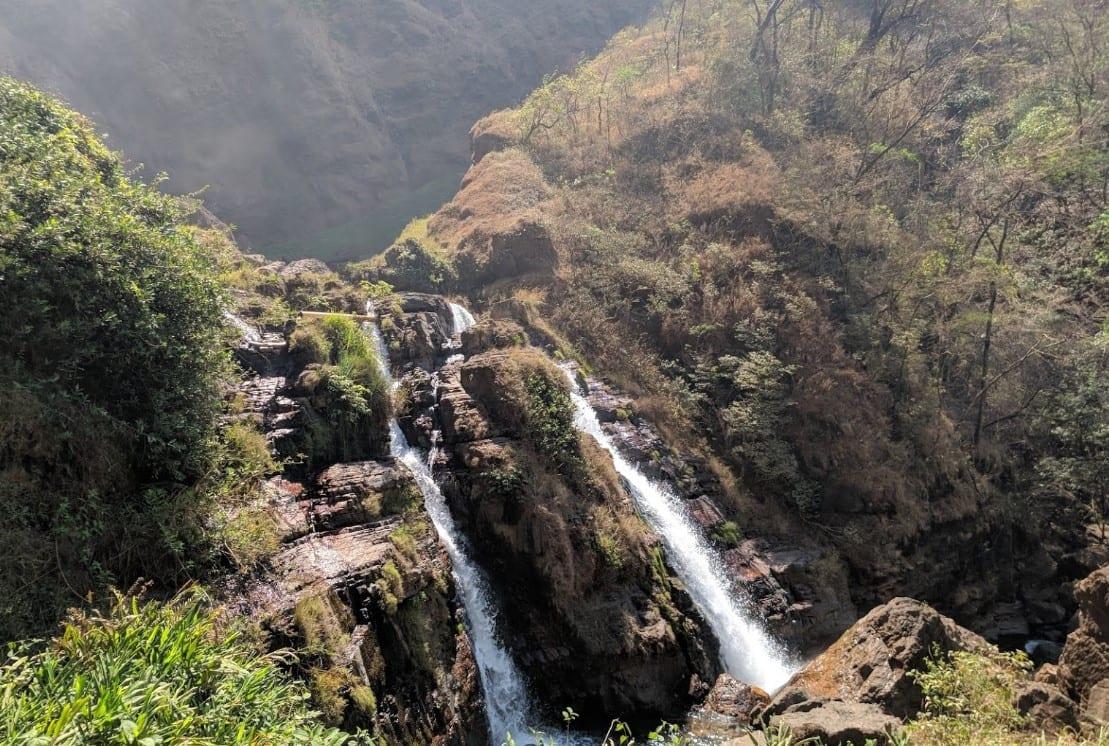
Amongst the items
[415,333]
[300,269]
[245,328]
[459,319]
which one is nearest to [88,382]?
[245,328]

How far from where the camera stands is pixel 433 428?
13.9 m

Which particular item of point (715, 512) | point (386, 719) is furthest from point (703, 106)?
point (386, 719)

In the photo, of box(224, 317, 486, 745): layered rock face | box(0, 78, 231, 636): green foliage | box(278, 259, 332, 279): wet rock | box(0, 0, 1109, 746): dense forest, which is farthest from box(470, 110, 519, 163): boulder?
box(0, 78, 231, 636): green foliage

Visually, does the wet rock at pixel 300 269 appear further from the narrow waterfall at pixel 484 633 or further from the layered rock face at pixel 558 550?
the narrow waterfall at pixel 484 633

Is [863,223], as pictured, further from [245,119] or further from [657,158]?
[245,119]

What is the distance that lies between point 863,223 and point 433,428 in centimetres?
1838

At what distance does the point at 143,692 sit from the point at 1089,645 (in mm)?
12989

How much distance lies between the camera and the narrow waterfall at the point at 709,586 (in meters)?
13.2

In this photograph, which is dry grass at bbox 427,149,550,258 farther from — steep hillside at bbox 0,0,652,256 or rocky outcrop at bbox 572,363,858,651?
rocky outcrop at bbox 572,363,858,651

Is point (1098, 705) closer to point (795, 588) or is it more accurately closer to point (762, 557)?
point (795, 588)

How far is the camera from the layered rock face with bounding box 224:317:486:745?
776cm

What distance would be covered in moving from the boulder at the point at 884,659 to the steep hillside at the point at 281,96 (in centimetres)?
3589

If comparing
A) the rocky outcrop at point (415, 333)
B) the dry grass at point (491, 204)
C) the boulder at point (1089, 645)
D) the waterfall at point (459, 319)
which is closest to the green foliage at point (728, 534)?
the boulder at point (1089, 645)

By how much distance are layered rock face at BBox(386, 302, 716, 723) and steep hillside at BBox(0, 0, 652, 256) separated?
28220 millimetres
